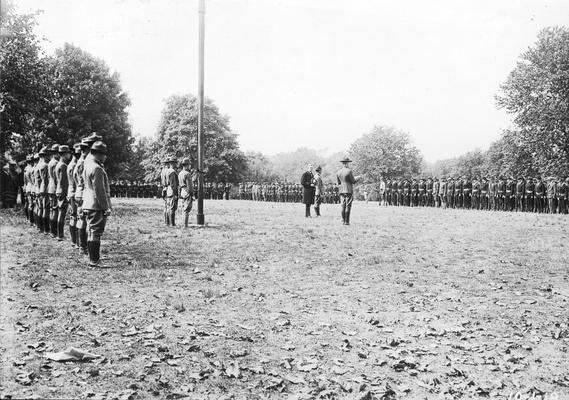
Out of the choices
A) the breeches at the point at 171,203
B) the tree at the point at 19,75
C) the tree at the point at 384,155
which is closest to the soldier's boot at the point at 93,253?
the breeches at the point at 171,203

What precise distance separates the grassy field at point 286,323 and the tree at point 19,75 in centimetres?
1613

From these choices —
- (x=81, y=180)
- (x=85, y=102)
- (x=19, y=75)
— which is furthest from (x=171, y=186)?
(x=85, y=102)

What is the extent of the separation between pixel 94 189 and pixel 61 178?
3224 mm

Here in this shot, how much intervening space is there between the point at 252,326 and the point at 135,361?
5.26 feet

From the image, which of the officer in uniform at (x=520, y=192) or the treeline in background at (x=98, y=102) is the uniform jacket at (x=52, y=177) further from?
the officer in uniform at (x=520, y=192)

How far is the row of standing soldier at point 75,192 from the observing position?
9.20 meters

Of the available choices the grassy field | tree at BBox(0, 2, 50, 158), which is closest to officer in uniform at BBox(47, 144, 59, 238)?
the grassy field

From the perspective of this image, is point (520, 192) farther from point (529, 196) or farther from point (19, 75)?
point (19, 75)

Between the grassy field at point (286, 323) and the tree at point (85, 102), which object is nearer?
the grassy field at point (286, 323)

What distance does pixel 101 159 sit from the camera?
938cm

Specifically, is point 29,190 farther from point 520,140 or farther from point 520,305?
point 520,140

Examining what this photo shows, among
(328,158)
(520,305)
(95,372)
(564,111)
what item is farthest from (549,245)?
(328,158)

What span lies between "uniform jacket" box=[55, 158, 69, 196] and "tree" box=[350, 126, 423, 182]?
76.4m

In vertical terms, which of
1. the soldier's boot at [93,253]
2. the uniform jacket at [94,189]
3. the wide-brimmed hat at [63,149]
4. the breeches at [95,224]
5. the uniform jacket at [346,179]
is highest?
the wide-brimmed hat at [63,149]
